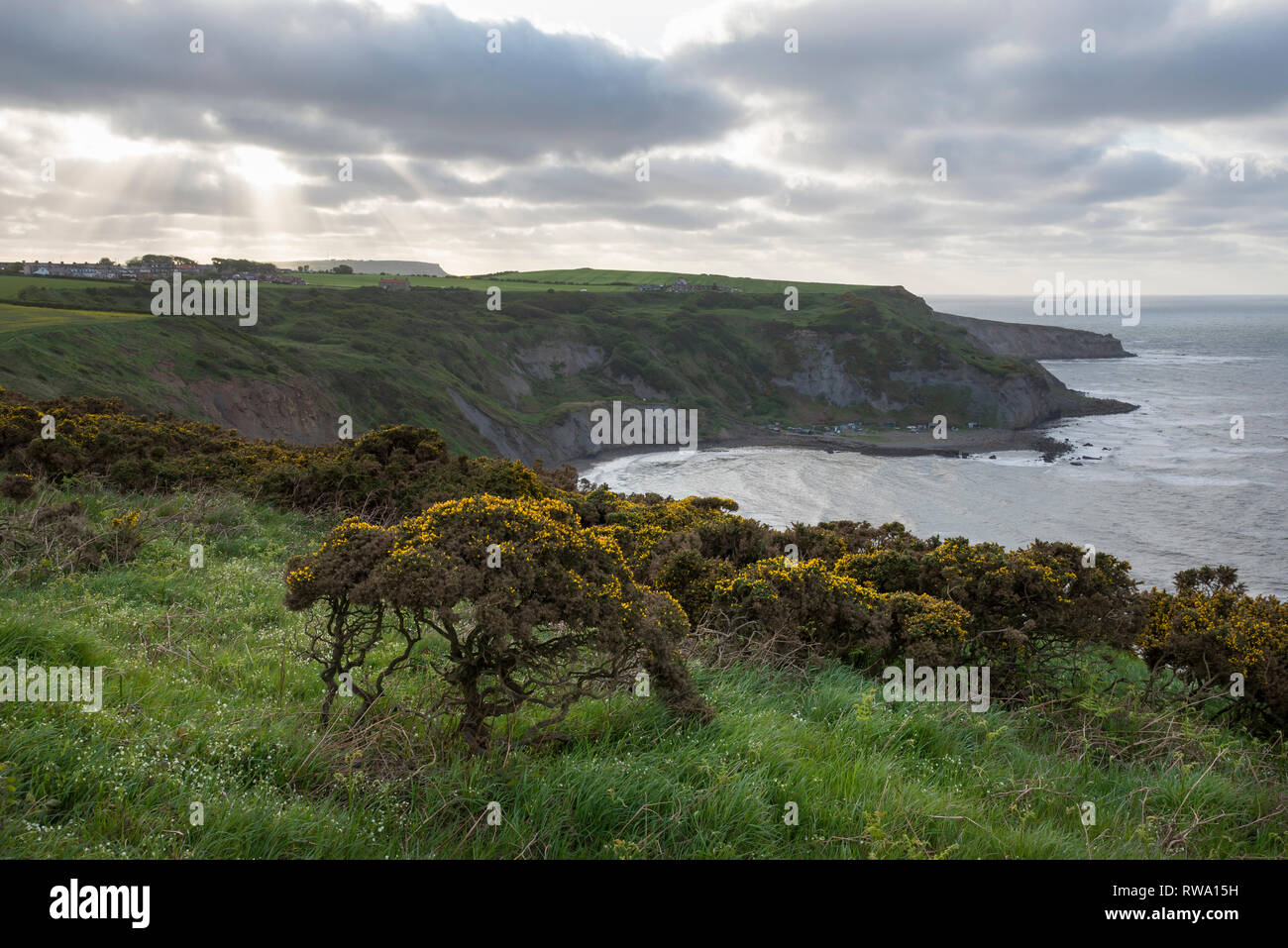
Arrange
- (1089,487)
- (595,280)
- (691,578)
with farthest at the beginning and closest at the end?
(595,280), (1089,487), (691,578)

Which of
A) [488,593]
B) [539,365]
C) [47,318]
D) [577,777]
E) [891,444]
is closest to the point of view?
[577,777]

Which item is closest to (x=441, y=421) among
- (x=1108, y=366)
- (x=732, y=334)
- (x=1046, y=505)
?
(x=1046, y=505)

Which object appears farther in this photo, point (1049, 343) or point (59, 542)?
point (1049, 343)

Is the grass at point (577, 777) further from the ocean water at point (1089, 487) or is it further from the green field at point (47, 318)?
the green field at point (47, 318)

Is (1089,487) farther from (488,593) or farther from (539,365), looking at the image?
(488,593)

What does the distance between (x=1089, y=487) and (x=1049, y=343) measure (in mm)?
130235

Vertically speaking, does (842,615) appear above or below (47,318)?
below

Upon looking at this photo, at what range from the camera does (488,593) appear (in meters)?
4.56

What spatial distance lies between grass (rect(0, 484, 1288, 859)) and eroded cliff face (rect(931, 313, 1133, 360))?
177926 mm

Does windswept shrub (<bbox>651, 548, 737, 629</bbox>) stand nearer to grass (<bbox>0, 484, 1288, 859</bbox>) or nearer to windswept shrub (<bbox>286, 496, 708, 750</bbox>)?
grass (<bbox>0, 484, 1288, 859</bbox>)

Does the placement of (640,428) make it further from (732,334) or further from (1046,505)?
(1046,505)

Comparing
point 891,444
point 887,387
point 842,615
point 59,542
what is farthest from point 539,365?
point 842,615

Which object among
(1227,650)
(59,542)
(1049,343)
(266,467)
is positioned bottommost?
(1227,650)

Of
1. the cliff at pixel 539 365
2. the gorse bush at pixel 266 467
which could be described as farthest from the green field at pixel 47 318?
the gorse bush at pixel 266 467
